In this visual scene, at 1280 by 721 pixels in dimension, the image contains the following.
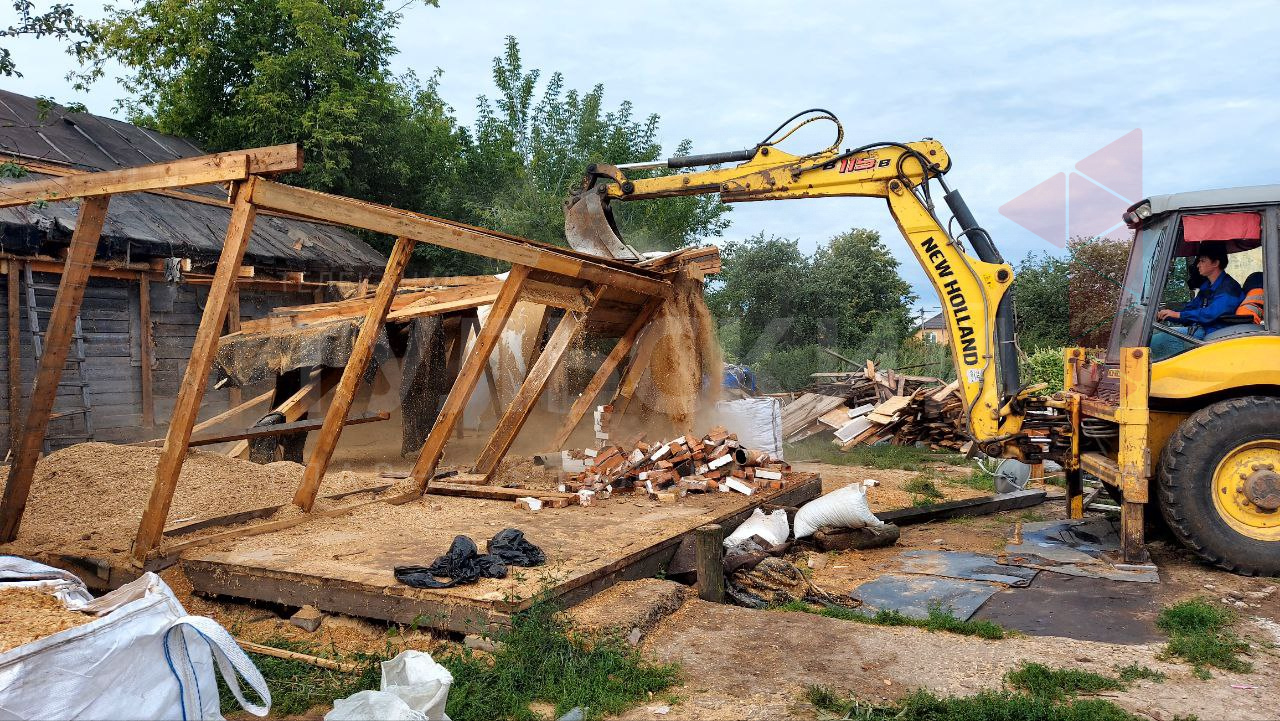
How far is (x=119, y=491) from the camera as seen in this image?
7.38 meters

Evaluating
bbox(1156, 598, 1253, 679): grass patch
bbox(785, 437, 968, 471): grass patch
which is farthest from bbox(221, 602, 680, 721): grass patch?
bbox(785, 437, 968, 471): grass patch

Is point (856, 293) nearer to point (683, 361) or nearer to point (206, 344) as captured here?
point (683, 361)

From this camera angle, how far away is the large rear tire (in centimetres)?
636

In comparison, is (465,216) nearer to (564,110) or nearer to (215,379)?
(564,110)

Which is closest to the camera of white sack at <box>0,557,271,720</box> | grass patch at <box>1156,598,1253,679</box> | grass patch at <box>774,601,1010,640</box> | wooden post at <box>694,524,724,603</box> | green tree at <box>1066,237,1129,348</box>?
white sack at <box>0,557,271,720</box>

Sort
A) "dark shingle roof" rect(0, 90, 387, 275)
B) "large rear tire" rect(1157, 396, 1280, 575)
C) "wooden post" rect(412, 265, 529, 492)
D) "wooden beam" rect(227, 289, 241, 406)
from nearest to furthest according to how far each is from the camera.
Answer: "large rear tire" rect(1157, 396, 1280, 575), "wooden post" rect(412, 265, 529, 492), "dark shingle roof" rect(0, 90, 387, 275), "wooden beam" rect(227, 289, 241, 406)

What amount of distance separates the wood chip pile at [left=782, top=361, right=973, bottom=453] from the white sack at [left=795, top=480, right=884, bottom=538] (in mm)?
6916

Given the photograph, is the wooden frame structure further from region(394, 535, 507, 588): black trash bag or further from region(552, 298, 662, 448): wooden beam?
region(394, 535, 507, 588): black trash bag

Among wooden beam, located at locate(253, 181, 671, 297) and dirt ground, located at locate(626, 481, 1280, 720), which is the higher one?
wooden beam, located at locate(253, 181, 671, 297)

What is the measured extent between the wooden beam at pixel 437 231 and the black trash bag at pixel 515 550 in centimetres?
217

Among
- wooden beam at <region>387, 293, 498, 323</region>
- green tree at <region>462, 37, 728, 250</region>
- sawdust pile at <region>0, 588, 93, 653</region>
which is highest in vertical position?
green tree at <region>462, 37, 728, 250</region>

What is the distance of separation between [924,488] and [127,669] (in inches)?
371

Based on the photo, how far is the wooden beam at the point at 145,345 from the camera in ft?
37.9

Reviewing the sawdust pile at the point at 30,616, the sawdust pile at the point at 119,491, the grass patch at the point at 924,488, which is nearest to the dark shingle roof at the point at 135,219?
the sawdust pile at the point at 119,491
